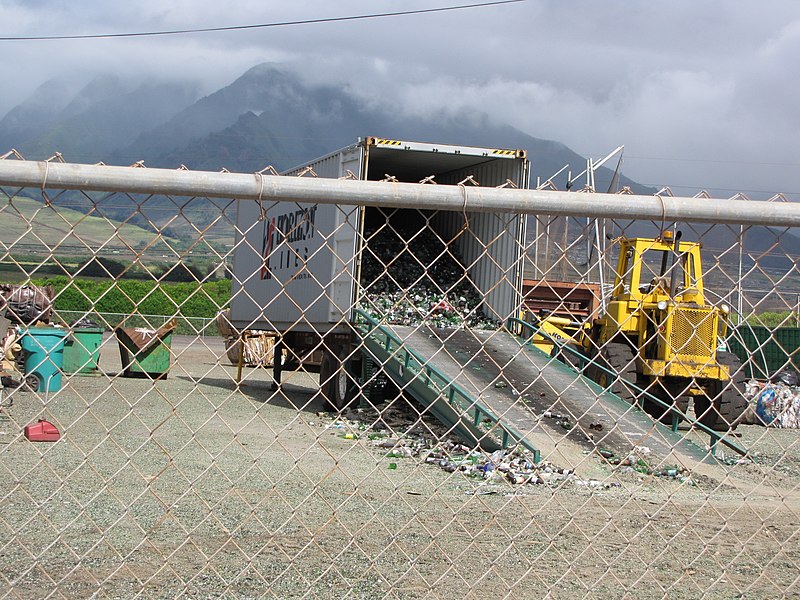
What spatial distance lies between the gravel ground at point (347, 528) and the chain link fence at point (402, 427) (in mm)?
36

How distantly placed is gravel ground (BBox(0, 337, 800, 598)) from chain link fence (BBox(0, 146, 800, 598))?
0.12 feet

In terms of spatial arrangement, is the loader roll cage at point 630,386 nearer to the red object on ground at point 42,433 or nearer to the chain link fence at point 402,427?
the chain link fence at point 402,427

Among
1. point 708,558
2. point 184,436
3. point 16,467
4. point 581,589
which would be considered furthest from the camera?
point 184,436

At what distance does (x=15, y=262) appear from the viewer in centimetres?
267

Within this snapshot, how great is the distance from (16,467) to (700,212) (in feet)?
22.8

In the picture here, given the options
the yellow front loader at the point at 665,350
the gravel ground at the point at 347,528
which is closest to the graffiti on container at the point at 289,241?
the yellow front loader at the point at 665,350

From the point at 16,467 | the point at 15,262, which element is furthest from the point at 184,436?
the point at 15,262

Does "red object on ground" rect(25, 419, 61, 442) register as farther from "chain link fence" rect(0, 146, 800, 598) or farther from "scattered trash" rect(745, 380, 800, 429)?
"scattered trash" rect(745, 380, 800, 429)

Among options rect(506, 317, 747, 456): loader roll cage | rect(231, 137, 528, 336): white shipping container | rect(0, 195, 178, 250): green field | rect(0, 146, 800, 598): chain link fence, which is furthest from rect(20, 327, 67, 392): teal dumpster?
rect(0, 195, 178, 250): green field

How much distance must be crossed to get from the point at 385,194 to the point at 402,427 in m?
9.31

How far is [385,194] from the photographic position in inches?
109

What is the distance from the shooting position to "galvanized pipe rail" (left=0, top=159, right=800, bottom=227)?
256cm

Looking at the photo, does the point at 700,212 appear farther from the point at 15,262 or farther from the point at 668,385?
the point at 668,385

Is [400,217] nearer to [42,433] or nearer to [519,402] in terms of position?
[519,402]
